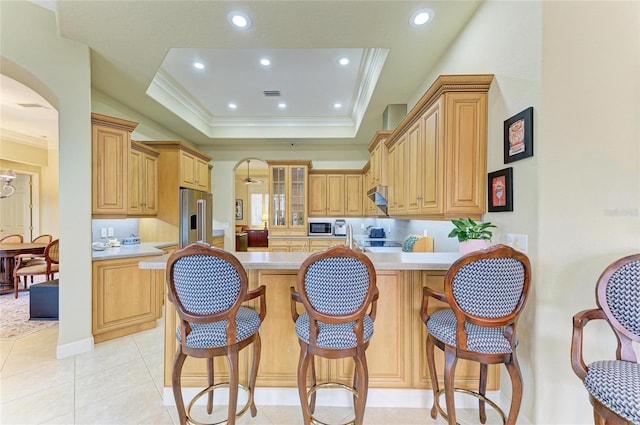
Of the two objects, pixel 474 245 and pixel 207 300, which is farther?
pixel 474 245

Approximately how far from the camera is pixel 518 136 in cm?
164

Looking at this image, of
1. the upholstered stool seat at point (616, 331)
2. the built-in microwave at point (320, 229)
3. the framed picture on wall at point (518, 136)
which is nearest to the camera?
the upholstered stool seat at point (616, 331)

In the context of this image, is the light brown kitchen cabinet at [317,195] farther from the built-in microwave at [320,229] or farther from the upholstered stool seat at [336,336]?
the upholstered stool seat at [336,336]

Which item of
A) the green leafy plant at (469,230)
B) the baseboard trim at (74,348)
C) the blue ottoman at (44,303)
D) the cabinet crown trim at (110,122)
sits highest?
the cabinet crown trim at (110,122)

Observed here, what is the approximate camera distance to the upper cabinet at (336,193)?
19.6 feet

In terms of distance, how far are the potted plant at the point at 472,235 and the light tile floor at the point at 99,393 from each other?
3.86 ft

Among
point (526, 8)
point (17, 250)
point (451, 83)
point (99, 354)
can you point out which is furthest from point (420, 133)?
point (17, 250)

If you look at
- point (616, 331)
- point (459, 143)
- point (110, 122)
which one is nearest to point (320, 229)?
point (110, 122)

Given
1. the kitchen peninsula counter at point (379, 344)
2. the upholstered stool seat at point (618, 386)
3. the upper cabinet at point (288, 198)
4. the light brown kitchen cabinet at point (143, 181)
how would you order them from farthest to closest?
1. the upper cabinet at point (288, 198)
2. the light brown kitchen cabinet at point (143, 181)
3. the kitchen peninsula counter at point (379, 344)
4. the upholstered stool seat at point (618, 386)

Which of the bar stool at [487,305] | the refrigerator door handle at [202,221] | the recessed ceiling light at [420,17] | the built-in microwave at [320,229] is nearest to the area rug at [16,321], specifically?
the refrigerator door handle at [202,221]

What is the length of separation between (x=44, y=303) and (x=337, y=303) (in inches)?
163

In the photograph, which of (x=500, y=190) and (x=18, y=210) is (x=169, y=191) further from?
(x=18, y=210)

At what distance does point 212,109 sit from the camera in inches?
197

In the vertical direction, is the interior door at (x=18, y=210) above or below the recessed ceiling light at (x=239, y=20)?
below
